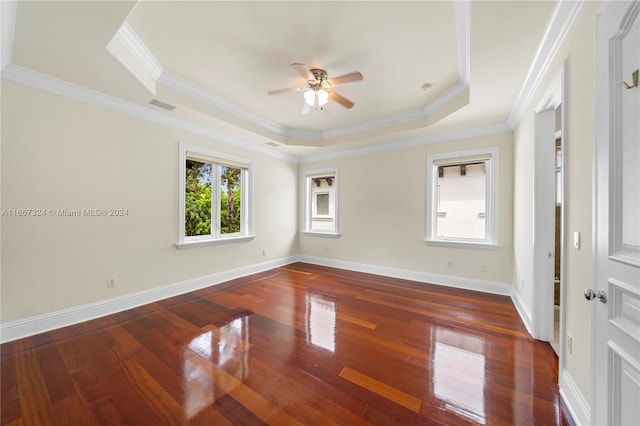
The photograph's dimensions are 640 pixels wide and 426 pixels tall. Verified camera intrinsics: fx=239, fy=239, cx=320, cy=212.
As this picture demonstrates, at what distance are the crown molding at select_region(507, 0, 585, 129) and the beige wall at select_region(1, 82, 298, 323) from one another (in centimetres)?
421

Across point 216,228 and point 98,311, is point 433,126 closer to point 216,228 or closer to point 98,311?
point 216,228

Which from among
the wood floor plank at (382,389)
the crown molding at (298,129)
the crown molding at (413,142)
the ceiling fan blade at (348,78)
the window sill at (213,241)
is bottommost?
the wood floor plank at (382,389)

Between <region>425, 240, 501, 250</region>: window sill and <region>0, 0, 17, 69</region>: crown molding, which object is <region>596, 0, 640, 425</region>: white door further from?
<region>0, 0, 17, 69</region>: crown molding

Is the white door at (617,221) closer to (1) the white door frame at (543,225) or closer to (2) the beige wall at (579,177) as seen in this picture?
(2) the beige wall at (579,177)

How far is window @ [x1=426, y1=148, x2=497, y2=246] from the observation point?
3787mm

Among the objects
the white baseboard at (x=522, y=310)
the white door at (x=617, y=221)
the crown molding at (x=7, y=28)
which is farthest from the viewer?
the white baseboard at (x=522, y=310)

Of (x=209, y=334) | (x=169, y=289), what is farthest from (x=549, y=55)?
(x=169, y=289)

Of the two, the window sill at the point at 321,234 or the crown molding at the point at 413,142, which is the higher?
the crown molding at the point at 413,142

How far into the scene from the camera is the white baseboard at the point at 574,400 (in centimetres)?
135

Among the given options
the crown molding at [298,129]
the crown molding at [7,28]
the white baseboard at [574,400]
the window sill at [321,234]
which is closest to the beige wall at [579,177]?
the white baseboard at [574,400]

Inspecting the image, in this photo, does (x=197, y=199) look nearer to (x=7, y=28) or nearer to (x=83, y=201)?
(x=83, y=201)

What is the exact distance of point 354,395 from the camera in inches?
65.4

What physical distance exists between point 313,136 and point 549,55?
3.60m

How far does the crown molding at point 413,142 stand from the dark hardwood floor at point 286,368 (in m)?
2.56
